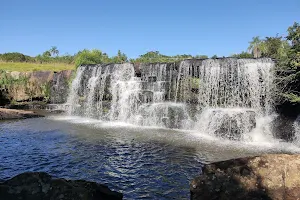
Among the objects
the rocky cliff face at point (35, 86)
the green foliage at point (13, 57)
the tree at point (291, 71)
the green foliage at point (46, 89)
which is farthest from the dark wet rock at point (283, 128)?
the green foliage at point (13, 57)

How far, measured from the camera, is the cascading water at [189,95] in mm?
18875

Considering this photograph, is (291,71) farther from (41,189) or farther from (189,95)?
(41,189)

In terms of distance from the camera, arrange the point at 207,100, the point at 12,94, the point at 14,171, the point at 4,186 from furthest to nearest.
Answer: the point at 12,94 → the point at 207,100 → the point at 14,171 → the point at 4,186

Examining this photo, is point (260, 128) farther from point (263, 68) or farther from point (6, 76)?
point (6, 76)

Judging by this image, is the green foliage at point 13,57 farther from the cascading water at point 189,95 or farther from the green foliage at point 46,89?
the cascading water at point 189,95

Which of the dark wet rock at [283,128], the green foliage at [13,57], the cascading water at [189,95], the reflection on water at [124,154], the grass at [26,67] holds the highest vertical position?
the green foliage at [13,57]

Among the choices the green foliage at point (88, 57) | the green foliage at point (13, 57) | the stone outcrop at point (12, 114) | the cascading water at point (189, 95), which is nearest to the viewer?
the cascading water at point (189, 95)

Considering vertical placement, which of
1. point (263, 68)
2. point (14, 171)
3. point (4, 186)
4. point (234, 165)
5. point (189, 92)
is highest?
point (263, 68)

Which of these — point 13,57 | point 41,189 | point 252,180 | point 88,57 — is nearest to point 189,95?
point 252,180

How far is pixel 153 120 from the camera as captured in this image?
2152 centimetres

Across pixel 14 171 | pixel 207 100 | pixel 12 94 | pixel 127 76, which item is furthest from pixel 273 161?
pixel 12 94

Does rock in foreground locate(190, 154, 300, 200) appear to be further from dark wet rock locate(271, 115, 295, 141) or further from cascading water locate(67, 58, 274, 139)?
dark wet rock locate(271, 115, 295, 141)

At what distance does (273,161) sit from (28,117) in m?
23.7

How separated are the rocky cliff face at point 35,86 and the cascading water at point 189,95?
7.10 metres
